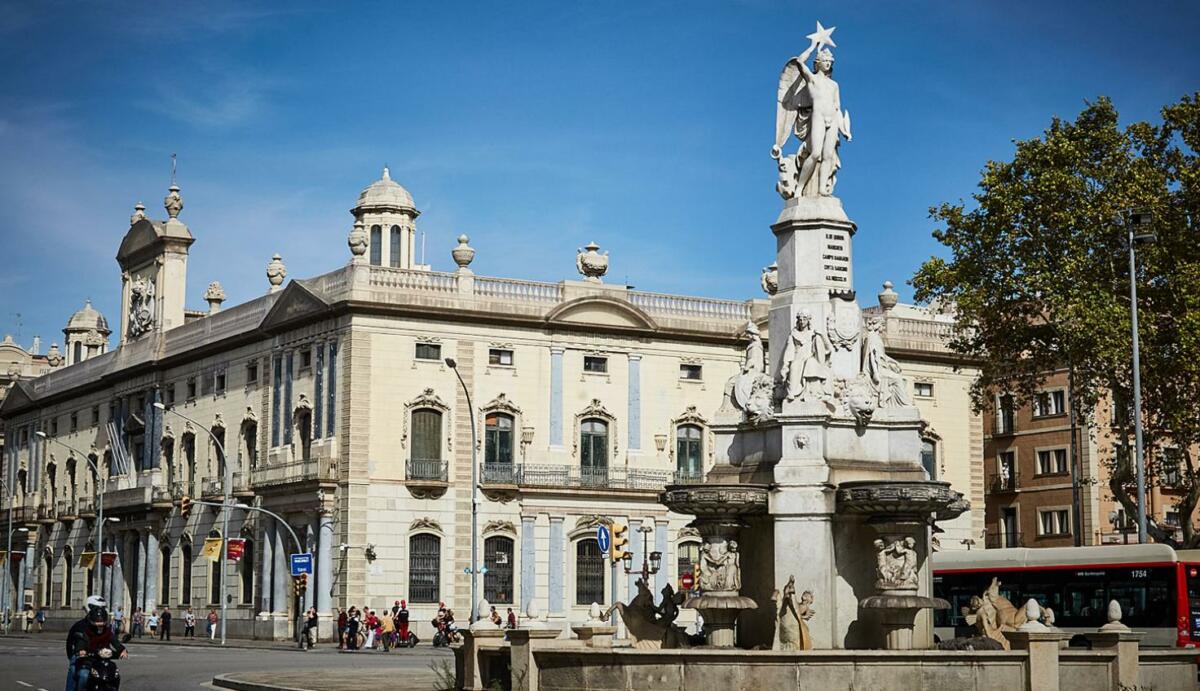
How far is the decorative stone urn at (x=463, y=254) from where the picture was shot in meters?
60.2

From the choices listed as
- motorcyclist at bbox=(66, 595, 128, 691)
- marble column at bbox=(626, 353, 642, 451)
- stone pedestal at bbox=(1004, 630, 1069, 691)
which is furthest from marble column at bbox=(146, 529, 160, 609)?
stone pedestal at bbox=(1004, 630, 1069, 691)

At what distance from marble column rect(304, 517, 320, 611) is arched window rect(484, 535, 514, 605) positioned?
5.63 m

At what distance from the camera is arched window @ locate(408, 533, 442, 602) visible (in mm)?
58125

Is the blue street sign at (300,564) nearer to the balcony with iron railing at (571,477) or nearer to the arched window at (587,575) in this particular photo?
the balcony with iron railing at (571,477)

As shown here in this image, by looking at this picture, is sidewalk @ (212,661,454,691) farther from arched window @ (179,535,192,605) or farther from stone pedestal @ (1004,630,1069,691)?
arched window @ (179,535,192,605)

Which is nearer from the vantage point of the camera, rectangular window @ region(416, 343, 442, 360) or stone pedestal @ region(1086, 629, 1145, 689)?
stone pedestal @ region(1086, 629, 1145, 689)

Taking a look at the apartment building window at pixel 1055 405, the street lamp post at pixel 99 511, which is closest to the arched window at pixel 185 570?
the street lamp post at pixel 99 511

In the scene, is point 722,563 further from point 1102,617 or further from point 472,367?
point 472,367

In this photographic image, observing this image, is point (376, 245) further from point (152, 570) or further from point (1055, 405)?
point (1055, 405)

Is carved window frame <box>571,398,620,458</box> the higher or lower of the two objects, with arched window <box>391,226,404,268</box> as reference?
lower

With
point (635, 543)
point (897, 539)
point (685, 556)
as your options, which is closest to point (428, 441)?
point (635, 543)

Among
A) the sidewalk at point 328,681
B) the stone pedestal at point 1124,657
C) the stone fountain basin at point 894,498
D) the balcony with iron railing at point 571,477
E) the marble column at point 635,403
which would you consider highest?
the marble column at point 635,403

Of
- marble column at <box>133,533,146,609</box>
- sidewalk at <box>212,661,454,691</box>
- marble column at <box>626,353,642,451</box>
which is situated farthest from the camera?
marble column at <box>133,533,146,609</box>

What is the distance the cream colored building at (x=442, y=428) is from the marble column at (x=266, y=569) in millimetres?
77
